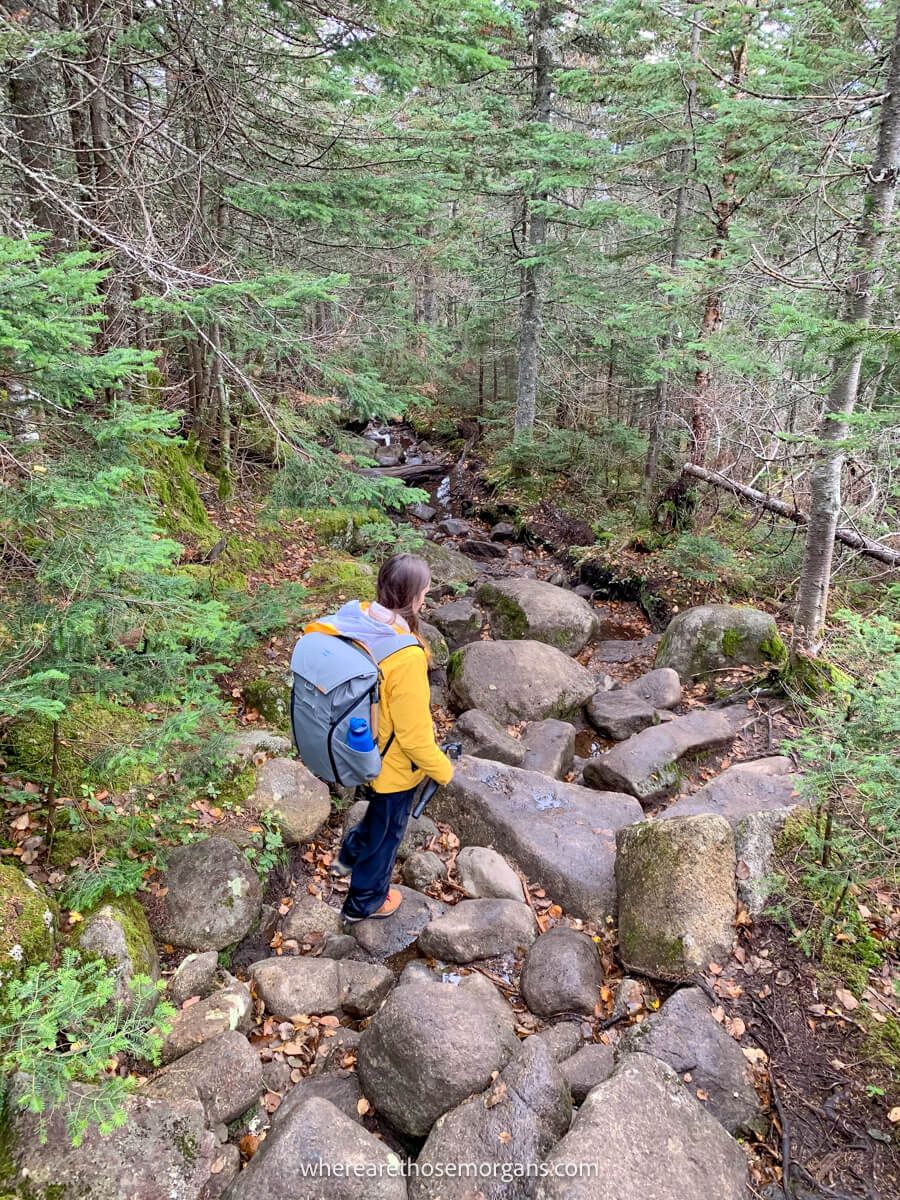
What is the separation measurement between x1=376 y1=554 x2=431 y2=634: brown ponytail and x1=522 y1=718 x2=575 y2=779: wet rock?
3576mm

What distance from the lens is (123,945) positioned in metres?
3.41

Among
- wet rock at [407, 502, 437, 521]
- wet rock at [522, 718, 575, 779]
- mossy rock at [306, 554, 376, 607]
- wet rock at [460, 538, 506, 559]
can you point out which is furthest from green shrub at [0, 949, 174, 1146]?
wet rock at [407, 502, 437, 521]

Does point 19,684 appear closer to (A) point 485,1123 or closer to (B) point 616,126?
(A) point 485,1123

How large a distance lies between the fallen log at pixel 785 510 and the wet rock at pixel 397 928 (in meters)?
6.36

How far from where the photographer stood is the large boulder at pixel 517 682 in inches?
306

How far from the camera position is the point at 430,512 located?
15883 mm

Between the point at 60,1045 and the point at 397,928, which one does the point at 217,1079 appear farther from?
the point at 397,928

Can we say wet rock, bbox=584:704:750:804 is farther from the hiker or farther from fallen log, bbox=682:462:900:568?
the hiker

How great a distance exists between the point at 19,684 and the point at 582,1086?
11.1 ft

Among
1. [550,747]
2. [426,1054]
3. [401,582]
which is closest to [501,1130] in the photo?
[426,1054]

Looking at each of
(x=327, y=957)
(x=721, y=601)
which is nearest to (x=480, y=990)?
(x=327, y=957)

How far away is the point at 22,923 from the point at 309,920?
2.00 meters

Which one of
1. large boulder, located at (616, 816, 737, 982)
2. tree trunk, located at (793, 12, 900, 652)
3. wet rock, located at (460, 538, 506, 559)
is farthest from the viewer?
wet rock, located at (460, 538, 506, 559)

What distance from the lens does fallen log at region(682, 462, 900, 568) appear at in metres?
7.94
